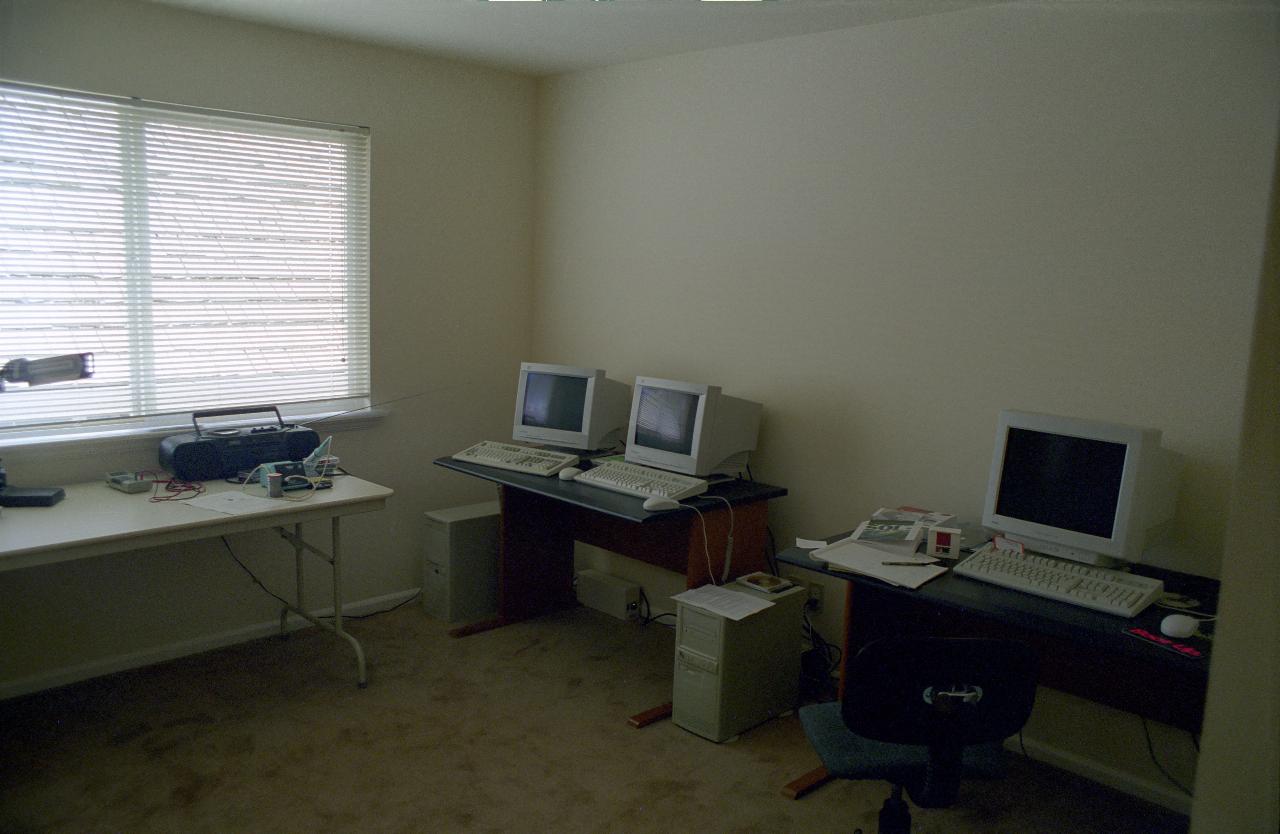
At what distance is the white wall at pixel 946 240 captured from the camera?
8.41 feet

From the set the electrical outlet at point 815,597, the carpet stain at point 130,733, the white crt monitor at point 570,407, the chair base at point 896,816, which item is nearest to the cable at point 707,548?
the electrical outlet at point 815,597

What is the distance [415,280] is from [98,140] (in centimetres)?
136

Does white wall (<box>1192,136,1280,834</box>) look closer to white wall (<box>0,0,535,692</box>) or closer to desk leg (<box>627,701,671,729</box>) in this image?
desk leg (<box>627,701,671,729</box>)

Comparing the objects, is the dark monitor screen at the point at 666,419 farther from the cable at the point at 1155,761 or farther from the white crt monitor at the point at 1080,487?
the cable at the point at 1155,761

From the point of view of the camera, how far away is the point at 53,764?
277 cm

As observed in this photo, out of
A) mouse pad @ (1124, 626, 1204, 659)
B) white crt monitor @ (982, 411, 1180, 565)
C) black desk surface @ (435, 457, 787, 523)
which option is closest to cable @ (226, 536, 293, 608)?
black desk surface @ (435, 457, 787, 523)

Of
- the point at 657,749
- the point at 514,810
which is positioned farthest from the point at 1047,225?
the point at 514,810

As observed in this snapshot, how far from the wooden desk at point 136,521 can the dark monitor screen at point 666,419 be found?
3.49 ft

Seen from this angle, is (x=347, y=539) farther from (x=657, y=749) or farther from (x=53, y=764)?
(x=657, y=749)

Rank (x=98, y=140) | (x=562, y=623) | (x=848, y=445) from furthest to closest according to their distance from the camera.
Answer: (x=562, y=623), (x=848, y=445), (x=98, y=140)

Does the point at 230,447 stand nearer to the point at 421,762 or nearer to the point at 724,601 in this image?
the point at 421,762

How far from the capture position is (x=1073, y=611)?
2279 mm

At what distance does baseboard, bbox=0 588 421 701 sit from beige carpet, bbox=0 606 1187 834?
0.05 m

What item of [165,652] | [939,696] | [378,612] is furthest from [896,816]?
[165,652]
